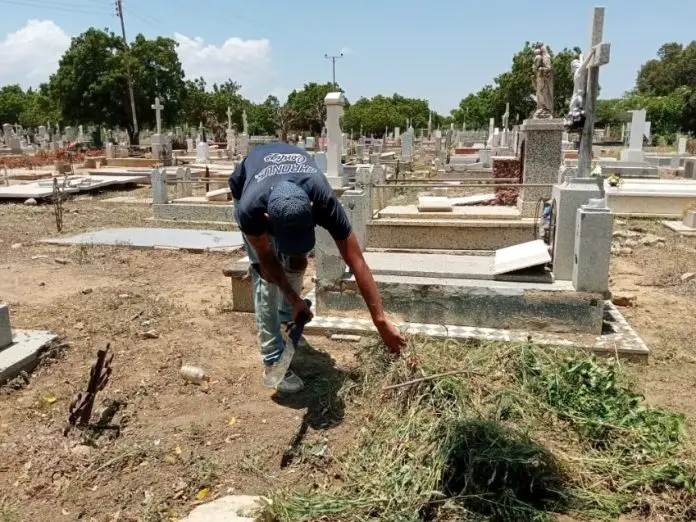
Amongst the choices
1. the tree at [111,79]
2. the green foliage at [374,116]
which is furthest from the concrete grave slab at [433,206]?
the green foliage at [374,116]

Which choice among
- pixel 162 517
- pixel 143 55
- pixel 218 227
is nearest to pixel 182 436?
pixel 162 517

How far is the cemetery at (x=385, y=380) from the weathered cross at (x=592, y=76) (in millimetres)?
24

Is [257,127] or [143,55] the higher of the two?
[143,55]

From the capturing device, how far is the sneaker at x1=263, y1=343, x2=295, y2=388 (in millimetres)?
3181

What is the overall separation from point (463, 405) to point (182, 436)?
1538mm

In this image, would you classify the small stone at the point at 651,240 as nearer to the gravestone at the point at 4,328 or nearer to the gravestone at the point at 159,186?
the gravestone at the point at 4,328

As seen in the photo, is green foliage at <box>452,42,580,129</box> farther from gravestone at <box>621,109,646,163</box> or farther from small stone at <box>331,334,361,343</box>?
small stone at <box>331,334,361,343</box>

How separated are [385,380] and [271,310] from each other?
0.82 m

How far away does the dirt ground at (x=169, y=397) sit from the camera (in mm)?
2723

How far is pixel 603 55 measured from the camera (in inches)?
191

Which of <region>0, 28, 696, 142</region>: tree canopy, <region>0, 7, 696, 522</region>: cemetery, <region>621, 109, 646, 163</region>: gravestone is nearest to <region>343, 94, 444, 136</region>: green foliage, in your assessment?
<region>0, 28, 696, 142</region>: tree canopy

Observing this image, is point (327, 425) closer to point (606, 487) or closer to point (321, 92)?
point (606, 487)

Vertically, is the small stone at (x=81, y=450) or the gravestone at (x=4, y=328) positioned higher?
the gravestone at (x=4, y=328)

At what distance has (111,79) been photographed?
37.2m
